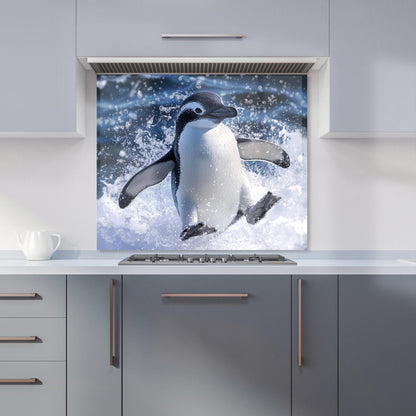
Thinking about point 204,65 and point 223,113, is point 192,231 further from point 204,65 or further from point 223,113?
point 204,65

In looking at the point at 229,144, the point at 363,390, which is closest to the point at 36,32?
the point at 229,144

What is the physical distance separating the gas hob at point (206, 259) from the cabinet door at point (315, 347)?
0.52 ft

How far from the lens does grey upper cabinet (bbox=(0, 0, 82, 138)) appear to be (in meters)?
2.16

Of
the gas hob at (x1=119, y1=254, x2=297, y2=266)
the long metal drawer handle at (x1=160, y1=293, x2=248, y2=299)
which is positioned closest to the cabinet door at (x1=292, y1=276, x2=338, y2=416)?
the gas hob at (x1=119, y1=254, x2=297, y2=266)

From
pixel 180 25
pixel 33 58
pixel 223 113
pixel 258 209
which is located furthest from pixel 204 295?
pixel 33 58

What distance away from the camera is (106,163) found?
98.2 inches

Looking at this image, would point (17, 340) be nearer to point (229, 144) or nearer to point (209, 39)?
point (229, 144)

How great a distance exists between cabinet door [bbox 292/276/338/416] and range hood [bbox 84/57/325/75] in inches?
44.5

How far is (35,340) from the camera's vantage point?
6.59 feet

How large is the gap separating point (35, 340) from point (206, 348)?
80cm

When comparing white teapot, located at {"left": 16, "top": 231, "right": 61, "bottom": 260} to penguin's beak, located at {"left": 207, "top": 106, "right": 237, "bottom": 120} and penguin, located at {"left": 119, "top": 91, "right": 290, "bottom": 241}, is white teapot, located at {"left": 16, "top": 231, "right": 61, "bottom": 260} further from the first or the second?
penguin's beak, located at {"left": 207, "top": 106, "right": 237, "bottom": 120}

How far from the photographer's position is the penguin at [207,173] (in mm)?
2498

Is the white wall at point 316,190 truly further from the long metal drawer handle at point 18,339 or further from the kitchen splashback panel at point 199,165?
the long metal drawer handle at point 18,339

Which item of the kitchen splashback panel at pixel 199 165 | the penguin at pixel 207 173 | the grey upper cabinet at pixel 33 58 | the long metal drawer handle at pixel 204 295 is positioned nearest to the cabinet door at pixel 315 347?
the long metal drawer handle at pixel 204 295
